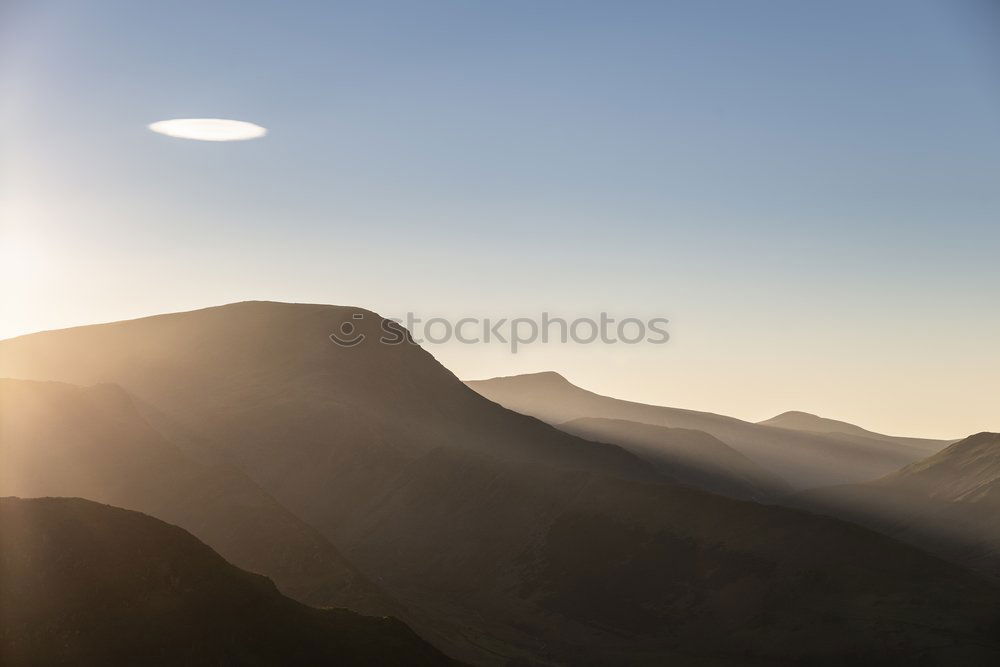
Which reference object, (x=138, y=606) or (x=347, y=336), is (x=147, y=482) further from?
(x=347, y=336)

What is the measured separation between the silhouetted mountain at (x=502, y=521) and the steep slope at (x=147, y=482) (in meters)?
9.79

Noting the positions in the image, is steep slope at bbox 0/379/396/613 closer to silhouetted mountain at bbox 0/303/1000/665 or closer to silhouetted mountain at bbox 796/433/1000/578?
silhouetted mountain at bbox 0/303/1000/665

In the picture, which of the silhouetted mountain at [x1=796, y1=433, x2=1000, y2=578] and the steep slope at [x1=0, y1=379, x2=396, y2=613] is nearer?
the steep slope at [x1=0, y1=379, x2=396, y2=613]

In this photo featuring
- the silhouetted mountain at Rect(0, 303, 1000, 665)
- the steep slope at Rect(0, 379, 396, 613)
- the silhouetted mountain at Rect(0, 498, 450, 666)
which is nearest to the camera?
the silhouetted mountain at Rect(0, 498, 450, 666)

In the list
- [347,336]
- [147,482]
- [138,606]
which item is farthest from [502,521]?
[138,606]

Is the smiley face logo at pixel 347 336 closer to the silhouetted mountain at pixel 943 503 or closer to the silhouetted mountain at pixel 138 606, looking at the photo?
the silhouetted mountain at pixel 943 503

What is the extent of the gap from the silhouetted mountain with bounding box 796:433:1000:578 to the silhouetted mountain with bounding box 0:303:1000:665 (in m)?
44.5

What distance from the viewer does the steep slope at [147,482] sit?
73000mm

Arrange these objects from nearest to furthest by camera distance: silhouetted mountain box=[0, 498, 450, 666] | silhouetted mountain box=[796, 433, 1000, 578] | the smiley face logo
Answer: silhouetted mountain box=[0, 498, 450, 666] → silhouetted mountain box=[796, 433, 1000, 578] → the smiley face logo

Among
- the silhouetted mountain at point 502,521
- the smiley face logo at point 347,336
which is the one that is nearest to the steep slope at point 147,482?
the silhouetted mountain at point 502,521

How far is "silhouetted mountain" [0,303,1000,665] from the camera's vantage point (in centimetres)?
6988

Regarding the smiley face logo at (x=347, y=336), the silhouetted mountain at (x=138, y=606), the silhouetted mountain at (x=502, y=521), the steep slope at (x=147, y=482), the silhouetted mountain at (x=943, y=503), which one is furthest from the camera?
the smiley face logo at (x=347, y=336)

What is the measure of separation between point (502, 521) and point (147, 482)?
38.8 meters


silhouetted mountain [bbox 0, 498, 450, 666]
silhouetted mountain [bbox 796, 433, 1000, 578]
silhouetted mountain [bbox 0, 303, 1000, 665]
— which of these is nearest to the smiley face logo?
silhouetted mountain [bbox 0, 303, 1000, 665]
